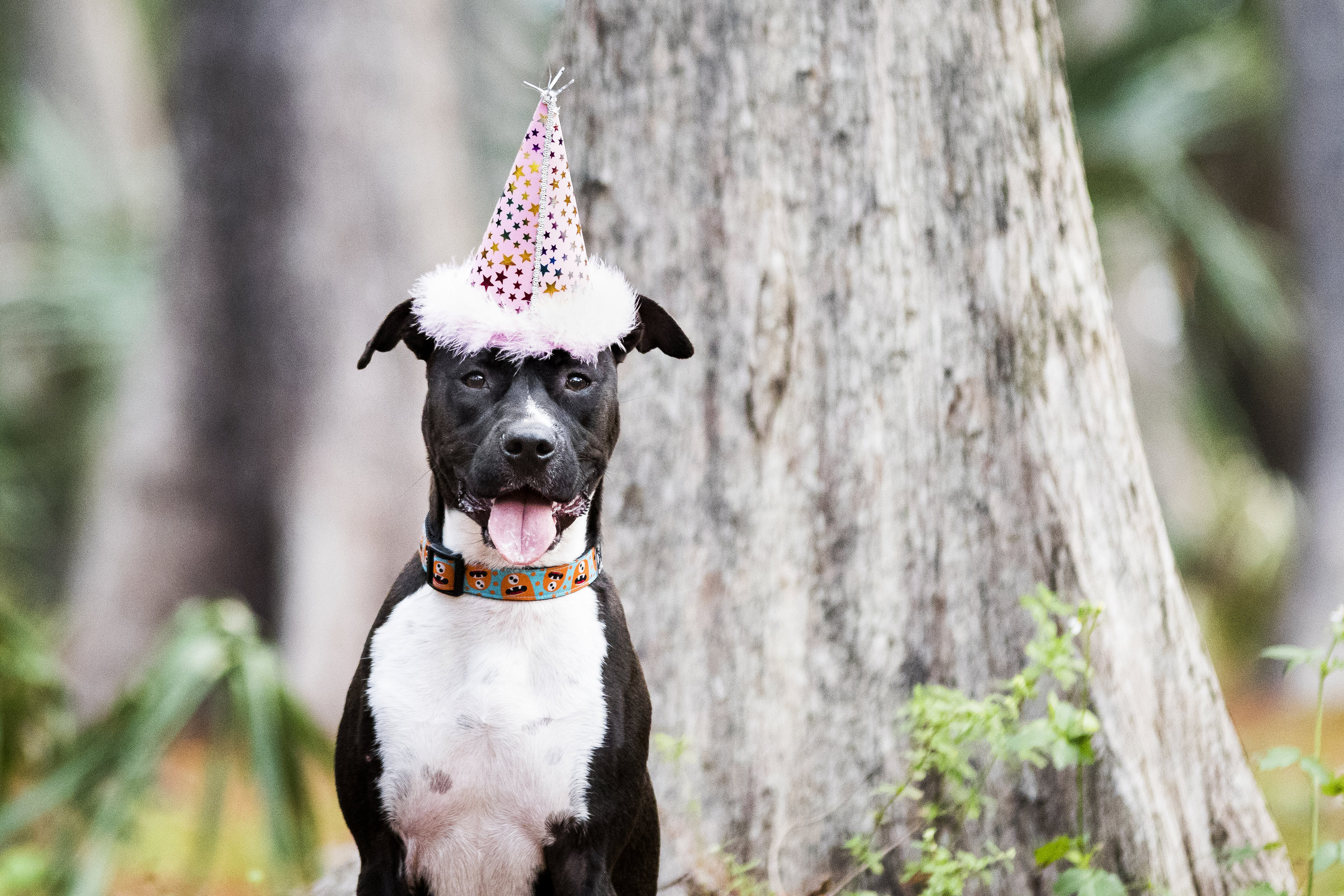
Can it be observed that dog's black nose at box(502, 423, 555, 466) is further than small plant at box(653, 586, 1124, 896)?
No

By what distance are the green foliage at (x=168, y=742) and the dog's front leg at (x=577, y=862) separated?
1.43m

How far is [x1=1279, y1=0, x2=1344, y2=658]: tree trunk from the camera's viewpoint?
658 cm

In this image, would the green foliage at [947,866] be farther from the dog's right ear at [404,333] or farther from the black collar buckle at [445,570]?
the dog's right ear at [404,333]

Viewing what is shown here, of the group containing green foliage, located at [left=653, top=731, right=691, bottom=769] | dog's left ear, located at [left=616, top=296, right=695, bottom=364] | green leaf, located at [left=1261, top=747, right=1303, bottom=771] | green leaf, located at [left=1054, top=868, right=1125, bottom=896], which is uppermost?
dog's left ear, located at [left=616, top=296, right=695, bottom=364]

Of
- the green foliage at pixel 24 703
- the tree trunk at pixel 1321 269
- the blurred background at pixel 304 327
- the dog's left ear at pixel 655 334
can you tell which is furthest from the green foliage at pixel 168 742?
the tree trunk at pixel 1321 269

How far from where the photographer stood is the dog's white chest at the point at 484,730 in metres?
1.94

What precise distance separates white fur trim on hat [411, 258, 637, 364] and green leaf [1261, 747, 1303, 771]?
4.70ft

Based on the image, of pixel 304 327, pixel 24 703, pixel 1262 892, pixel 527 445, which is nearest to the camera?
pixel 527 445

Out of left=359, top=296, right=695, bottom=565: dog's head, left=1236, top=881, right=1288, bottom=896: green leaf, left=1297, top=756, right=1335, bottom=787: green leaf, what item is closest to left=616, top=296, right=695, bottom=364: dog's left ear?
left=359, top=296, right=695, bottom=565: dog's head

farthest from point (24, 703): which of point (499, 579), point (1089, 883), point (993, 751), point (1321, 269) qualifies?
point (1321, 269)

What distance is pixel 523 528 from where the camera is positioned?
191cm

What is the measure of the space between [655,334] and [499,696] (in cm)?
69

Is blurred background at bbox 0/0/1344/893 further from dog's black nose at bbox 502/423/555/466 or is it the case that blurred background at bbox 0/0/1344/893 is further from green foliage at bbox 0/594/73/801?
dog's black nose at bbox 502/423/555/466

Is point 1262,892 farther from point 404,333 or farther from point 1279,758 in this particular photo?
point 404,333
